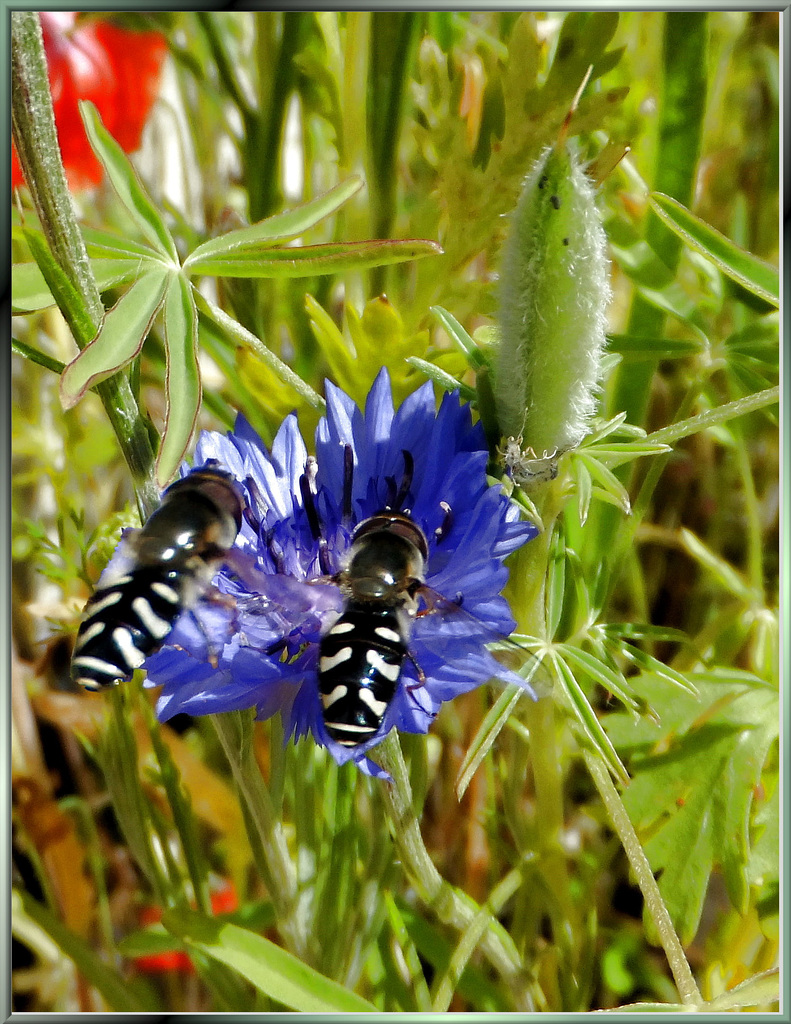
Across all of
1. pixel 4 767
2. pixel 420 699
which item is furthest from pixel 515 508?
pixel 4 767

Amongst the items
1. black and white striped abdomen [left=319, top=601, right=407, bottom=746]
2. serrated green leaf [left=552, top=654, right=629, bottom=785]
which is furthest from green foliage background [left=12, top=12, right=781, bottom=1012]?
black and white striped abdomen [left=319, top=601, right=407, bottom=746]

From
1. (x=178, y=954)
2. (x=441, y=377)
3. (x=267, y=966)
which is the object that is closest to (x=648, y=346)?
(x=441, y=377)

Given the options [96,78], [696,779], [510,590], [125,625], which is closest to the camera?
[125,625]

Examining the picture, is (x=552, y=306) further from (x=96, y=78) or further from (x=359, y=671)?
(x=96, y=78)

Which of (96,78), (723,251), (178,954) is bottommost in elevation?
(178,954)

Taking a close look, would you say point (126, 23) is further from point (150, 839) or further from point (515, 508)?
point (150, 839)
